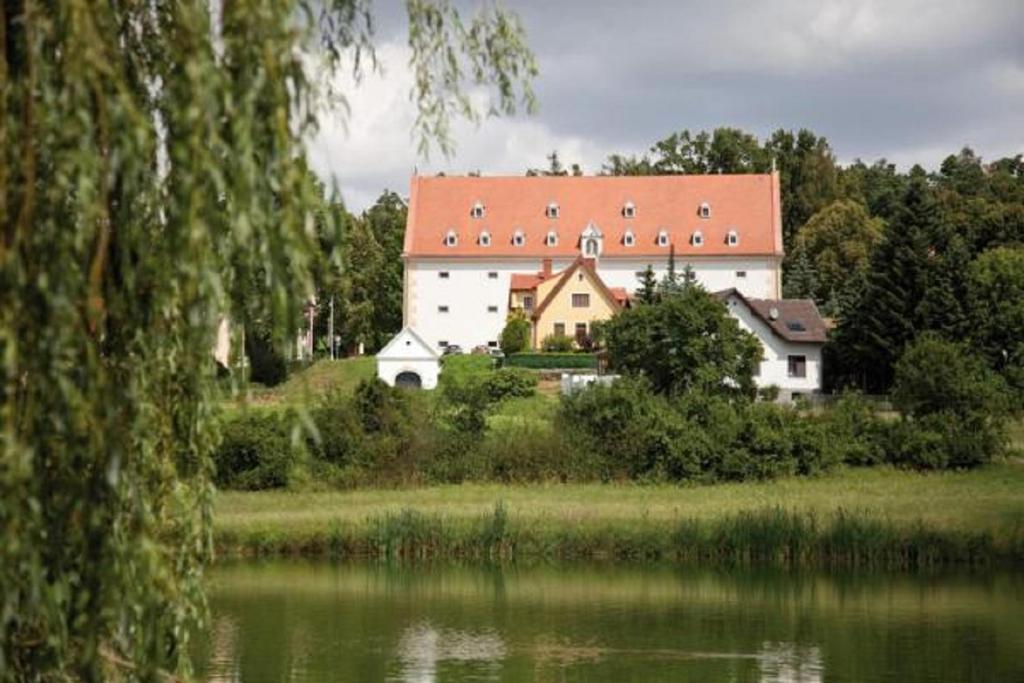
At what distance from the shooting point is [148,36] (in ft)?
24.2

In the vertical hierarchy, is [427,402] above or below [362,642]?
above

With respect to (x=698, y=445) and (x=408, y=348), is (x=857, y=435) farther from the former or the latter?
(x=408, y=348)

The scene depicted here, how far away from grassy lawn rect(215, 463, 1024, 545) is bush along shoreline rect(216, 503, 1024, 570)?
0.67 feet

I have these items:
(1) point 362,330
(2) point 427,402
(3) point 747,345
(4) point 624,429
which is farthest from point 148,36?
(1) point 362,330

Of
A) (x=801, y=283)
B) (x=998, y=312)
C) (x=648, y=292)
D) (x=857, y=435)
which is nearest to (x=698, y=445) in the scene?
(x=857, y=435)

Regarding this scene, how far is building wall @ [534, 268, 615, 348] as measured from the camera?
213ft

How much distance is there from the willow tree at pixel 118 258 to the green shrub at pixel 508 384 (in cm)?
4172

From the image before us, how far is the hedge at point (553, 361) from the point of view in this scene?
189 ft

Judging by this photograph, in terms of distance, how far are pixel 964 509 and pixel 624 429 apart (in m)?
9.76

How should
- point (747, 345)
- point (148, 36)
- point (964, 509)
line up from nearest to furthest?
point (148, 36) < point (964, 509) < point (747, 345)

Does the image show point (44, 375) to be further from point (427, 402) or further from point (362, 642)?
point (427, 402)

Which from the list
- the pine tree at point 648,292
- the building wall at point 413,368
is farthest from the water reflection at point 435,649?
the pine tree at point 648,292

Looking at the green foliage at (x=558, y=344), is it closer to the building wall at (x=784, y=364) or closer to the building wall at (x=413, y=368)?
the building wall at (x=413, y=368)

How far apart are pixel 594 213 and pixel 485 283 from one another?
582cm
